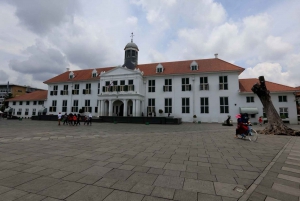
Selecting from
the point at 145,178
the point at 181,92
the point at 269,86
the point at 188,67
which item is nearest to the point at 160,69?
the point at 188,67

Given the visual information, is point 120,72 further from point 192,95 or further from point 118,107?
point 192,95

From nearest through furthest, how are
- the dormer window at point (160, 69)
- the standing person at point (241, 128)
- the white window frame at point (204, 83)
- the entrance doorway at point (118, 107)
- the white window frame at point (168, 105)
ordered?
the standing person at point (241, 128) < the white window frame at point (204, 83) < the white window frame at point (168, 105) < the dormer window at point (160, 69) < the entrance doorway at point (118, 107)

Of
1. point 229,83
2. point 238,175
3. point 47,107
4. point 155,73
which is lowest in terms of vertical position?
point 238,175

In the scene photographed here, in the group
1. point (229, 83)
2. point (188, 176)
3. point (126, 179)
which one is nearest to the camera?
point (126, 179)

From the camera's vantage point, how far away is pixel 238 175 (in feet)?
11.9

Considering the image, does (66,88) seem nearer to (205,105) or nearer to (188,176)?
(205,105)

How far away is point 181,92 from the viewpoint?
94.9 ft

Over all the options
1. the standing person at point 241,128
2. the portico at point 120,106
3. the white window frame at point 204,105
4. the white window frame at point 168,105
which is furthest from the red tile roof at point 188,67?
the standing person at point 241,128

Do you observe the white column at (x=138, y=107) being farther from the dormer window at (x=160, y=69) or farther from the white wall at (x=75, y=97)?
the white wall at (x=75, y=97)

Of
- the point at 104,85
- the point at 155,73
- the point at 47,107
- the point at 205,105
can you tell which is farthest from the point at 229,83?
the point at 47,107

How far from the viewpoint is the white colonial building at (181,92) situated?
25.5 metres

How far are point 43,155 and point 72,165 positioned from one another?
1.70 m

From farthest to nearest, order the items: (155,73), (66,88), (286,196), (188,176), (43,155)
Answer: (66,88) → (155,73) → (43,155) → (188,176) → (286,196)

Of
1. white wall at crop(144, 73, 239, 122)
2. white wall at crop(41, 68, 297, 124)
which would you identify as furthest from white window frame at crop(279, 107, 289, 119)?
white wall at crop(144, 73, 239, 122)
